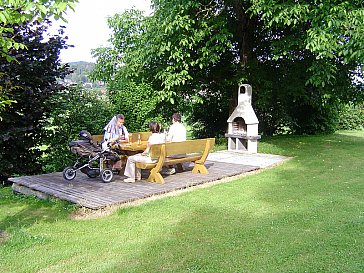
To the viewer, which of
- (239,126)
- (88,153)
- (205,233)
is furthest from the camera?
(239,126)

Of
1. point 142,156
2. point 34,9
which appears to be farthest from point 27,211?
point 34,9

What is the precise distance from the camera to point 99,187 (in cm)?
731

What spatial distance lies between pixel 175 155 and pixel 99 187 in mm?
1938

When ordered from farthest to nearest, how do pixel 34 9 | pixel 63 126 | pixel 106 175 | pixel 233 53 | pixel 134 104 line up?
pixel 233 53
pixel 134 104
pixel 63 126
pixel 106 175
pixel 34 9

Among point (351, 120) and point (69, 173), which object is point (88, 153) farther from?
point (351, 120)

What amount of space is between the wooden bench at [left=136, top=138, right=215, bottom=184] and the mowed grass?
101 cm

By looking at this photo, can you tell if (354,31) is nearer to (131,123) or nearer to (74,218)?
(131,123)

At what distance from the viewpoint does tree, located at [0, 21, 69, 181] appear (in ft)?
30.1

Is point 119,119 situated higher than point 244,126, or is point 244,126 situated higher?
point 119,119

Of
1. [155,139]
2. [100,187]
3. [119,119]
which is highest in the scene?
[119,119]

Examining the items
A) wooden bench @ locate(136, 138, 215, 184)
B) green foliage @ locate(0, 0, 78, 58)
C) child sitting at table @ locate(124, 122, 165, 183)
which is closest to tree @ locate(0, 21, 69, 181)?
child sitting at table @ locate(124, 122, 165, 183)

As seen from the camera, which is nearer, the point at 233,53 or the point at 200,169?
the point at 200,169

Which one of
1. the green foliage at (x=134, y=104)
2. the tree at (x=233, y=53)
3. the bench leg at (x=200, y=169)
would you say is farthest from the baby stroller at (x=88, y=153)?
the tree at (x=233, y=53)

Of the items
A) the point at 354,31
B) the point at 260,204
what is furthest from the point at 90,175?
the point at 354,31
